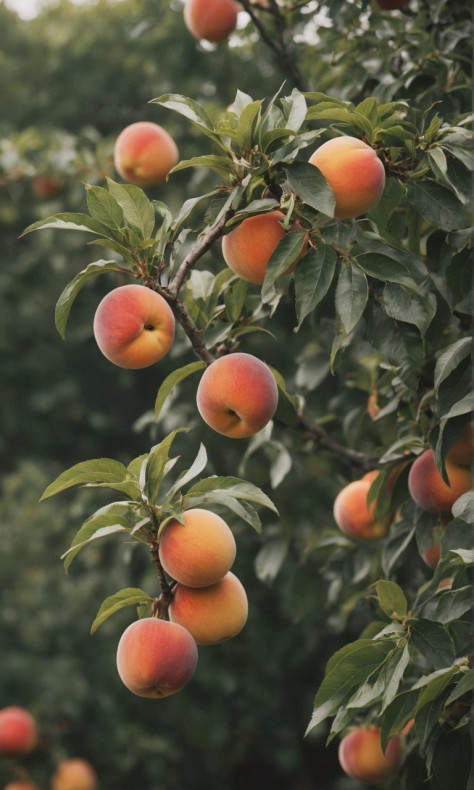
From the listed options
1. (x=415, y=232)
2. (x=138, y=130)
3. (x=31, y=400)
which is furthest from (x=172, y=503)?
(x=31, y=400)

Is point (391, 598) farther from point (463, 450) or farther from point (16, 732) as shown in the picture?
point (16, 732)

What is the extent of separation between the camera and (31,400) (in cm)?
450

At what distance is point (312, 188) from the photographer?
3.22 feet

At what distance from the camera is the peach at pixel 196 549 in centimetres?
99

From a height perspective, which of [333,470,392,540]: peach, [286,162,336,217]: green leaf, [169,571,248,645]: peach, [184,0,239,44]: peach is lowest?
[333,470,392,540]: peach

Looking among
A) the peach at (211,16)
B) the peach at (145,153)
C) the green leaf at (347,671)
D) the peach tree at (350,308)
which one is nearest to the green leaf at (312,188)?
the peach tree at (350,308)

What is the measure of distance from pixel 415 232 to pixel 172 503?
592 mm

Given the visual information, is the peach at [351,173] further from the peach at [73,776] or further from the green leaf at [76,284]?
the peach at [73,776]

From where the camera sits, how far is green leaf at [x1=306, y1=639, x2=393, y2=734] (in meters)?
0.99

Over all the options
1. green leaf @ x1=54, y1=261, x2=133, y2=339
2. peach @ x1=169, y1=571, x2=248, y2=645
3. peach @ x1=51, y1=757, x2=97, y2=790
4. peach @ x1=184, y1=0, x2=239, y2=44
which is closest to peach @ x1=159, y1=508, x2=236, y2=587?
peach @ x1=169, y1=571, x2=248, y2=645

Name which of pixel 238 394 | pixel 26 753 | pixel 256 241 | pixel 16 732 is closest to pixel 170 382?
pixel 238 394

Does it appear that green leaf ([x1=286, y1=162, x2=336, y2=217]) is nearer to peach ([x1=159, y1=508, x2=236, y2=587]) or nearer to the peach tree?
the peach tree

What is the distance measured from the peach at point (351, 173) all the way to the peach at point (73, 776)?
2.37 metres

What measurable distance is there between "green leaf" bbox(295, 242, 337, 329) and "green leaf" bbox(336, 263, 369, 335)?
0.07 feet
